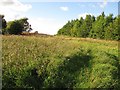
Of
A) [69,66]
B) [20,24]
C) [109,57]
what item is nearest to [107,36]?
[20,24]

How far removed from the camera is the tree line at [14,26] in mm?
30139

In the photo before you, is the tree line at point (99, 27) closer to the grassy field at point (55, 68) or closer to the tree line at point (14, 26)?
the tree line at point (14, 26)

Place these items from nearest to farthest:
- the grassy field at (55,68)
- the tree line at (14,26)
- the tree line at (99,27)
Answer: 1. the grassy field at (55,68)
2. the tree line at (14,26)
3. the tree line at (99,27)

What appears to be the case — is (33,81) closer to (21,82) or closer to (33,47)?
(21,82)

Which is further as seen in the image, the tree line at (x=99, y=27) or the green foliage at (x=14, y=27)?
the tree line at (x=99, y=27)

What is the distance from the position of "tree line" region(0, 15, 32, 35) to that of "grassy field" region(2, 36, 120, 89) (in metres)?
8.81

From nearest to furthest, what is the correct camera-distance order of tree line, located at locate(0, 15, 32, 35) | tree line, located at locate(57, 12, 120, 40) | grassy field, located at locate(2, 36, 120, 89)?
grassy field, located at locate(2, 36, 120, 89) < tree line, located at locate(0, 15, 32, 35) < tree line, located at locate(57, 12, 120, 40)

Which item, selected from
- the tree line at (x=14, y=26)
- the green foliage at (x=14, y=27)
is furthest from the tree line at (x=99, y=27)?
the green foliage at (x=14, y=27)

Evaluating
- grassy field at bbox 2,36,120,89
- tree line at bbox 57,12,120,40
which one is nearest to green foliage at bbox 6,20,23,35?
grassy field at bbox 2,36,120,89

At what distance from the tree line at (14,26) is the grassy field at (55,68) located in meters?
8.81

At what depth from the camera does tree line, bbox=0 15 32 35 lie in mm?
30139

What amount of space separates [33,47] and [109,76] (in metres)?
6.25

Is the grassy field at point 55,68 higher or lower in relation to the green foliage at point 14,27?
lower

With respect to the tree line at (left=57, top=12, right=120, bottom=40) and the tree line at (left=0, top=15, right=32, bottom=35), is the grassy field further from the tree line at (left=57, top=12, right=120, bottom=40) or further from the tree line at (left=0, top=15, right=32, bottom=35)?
the tree line at (left=57, top=12, right=120, bottom=40)
